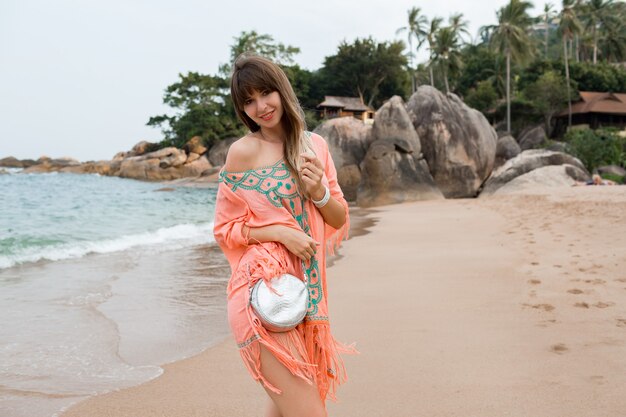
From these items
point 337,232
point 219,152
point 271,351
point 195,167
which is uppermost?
point 337,232

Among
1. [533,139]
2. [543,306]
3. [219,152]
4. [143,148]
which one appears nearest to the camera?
[543,306]

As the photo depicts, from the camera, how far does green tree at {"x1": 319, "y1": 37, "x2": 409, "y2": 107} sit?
47.0 metres

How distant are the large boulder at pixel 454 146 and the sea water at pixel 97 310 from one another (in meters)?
9.71

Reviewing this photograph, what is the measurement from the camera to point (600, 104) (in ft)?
124

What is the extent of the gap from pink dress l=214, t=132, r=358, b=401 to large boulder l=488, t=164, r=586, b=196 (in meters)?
15.4

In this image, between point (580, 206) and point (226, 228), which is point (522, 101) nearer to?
point (580, 206)

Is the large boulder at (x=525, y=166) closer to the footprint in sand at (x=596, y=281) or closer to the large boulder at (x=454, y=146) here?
the large boulder at (x=454, y=146)

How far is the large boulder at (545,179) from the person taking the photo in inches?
662

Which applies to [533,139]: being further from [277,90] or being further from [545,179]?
[277,90]

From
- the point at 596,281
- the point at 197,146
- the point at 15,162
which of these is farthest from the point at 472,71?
the point at 15,162

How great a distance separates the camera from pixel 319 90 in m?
48.9

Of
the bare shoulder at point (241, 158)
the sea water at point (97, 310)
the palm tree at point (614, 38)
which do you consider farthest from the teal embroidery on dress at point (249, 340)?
the palm tree at point (614, 38)

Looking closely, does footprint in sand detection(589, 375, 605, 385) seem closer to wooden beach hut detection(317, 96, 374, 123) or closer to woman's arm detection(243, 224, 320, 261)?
woman's arm detection(243, 224, 320, 261)

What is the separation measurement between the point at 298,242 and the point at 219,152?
137 ft
